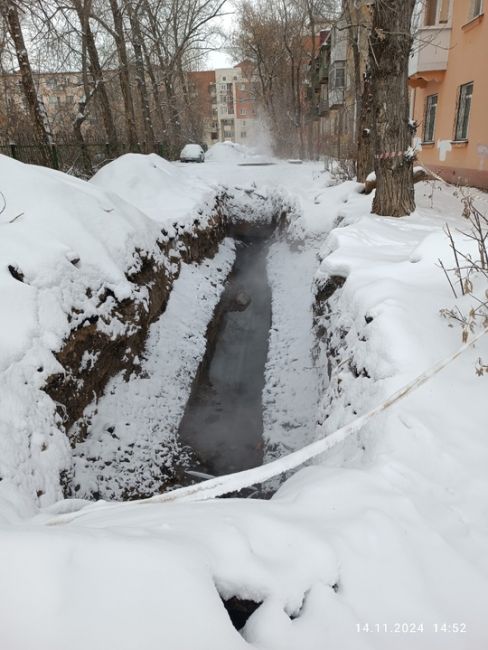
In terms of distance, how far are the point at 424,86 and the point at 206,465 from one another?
47.9 ft

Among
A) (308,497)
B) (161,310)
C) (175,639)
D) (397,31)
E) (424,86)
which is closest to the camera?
(175,639)

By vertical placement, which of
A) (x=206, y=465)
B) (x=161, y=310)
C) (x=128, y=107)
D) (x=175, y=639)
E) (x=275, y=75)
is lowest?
(x=206, y=465)

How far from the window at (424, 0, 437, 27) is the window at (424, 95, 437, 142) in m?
2.14

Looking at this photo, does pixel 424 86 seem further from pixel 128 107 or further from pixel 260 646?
pixel 260 646

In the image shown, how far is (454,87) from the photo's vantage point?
12469 mm

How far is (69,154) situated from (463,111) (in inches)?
423

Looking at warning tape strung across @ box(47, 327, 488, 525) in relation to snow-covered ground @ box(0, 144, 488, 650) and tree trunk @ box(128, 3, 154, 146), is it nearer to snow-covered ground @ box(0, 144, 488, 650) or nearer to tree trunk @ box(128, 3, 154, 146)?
snow-covered ground @ box(0, 144, 488, 650)

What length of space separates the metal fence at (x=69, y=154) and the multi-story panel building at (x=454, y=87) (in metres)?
8.57

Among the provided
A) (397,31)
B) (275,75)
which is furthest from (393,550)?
(275,75)

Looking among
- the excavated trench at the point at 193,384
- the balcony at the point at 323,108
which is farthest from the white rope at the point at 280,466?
the balcony at the point at 323,108

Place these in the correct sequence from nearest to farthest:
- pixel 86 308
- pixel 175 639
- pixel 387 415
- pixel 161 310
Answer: pixel 175 639, pixel 387 415, pixel 86 308, pixel 161 310

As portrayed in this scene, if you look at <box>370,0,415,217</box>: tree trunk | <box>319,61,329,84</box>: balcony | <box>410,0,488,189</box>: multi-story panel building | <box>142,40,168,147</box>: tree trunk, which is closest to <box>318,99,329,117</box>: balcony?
<box>319,61,329,84</box>: balcony

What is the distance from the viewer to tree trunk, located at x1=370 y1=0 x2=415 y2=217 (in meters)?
5.72

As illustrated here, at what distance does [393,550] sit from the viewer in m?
1.83
